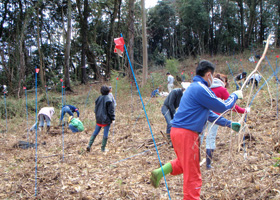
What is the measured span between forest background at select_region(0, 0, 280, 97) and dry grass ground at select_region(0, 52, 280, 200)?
13.9 m

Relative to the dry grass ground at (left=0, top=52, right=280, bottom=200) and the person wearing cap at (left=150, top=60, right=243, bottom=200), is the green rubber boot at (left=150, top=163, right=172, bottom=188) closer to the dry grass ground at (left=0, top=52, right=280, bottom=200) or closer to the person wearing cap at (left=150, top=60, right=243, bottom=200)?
the person wearing cap at (left=150, top=60, right=243, bottom=200)

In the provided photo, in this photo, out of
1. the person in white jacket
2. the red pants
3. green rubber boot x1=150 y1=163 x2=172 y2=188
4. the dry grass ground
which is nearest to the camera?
the red pants

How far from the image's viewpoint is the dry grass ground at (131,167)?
2.96 m

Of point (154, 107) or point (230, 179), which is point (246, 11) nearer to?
point (154, 107)

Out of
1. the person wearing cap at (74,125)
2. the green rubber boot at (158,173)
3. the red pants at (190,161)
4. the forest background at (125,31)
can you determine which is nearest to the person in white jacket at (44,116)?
the person wearing cap at (74,125)

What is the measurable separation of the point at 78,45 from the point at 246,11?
1911cm

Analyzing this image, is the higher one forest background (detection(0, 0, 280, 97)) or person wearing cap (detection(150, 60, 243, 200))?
forest background (detection(0, 0, 280, 97))

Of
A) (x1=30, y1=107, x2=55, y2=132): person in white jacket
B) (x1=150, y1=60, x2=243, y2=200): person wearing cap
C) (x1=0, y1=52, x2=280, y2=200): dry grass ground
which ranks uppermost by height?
(x1=150, y1=60, x2=243, y2=200): person wearing cap

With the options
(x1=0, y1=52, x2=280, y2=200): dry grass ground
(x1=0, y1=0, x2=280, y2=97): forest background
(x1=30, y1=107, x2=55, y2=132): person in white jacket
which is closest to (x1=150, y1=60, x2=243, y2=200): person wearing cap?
(x1=0, y1=52, x2=280, y2=200): dry grass ground

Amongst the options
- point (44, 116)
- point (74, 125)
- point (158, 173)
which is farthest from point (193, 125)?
point (44, 116)

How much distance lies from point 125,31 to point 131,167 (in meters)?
19.3

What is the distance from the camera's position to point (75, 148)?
5949 mm

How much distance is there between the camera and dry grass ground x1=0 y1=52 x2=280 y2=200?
296cm

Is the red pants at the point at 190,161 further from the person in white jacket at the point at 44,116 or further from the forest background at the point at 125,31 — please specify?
the forest background at the point at 125,31
